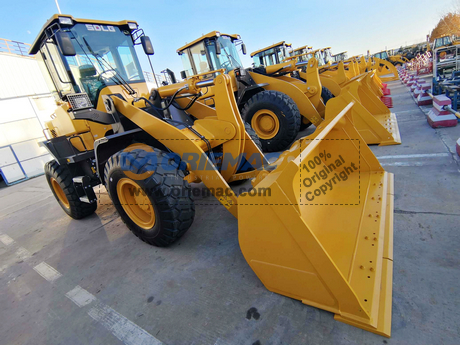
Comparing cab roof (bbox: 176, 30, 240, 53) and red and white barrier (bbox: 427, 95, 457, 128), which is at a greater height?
cab roof (bbox: 176, 30, 240, 53)

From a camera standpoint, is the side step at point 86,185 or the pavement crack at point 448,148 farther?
the side step at point 86,185

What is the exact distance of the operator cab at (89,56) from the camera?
3.23 metres

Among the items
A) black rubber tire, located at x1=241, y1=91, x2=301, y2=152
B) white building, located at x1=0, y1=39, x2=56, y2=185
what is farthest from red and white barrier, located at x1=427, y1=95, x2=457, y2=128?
white building, located at x1=0, y1=39, x2=56, y2=185

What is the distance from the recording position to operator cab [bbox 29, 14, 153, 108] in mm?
3230

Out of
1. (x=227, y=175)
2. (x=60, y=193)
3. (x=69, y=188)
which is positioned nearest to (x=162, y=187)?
(x=227, y=175)

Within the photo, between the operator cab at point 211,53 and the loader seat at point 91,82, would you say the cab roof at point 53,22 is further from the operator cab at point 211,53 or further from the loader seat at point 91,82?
the operator cab at point 211,53

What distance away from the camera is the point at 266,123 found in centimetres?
555

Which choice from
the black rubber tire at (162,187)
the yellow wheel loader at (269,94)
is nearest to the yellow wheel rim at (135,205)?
the black rubber tire at (162,187)

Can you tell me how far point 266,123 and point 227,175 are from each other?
2.87 m

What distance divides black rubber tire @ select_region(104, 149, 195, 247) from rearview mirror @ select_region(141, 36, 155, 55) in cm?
241

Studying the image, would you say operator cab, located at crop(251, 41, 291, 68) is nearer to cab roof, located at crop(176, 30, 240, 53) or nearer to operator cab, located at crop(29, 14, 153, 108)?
cab roof, located at crop(176, 30, 240, 53)

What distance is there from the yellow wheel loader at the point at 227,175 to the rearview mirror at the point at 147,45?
0.02 meters

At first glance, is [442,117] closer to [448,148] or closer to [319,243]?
[448,148]

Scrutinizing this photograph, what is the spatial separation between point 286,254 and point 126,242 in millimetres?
2458
